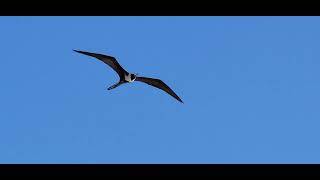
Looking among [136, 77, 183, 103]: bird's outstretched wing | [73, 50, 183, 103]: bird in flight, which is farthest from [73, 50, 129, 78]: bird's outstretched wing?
[136, 77, 183, 103]: bird's outstretched wing

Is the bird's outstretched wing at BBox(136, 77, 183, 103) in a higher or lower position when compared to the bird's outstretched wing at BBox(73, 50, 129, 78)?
higher

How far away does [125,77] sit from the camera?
18.9 m

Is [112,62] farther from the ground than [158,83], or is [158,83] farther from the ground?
[158,83]

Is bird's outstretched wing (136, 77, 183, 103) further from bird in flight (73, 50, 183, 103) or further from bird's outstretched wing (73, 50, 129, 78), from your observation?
bird's outstretched wing (73, 50, 129, 78)

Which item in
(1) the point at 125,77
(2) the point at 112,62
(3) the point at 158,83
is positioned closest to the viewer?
(2) the point at 112,62

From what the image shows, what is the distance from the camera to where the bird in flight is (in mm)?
18188

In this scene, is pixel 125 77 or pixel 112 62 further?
pixel 125 77

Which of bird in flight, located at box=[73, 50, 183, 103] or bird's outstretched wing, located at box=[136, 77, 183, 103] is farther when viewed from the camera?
bird's outstretched wing, located at box=[136, 77, 183, 103]

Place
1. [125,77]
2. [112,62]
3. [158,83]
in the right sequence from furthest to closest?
[158,83] → [125,77] → [112,62]

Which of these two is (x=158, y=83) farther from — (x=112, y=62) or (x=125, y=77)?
(x=112, y=62)

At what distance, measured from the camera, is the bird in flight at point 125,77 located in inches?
716

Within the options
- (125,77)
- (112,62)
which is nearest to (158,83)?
(125,77)
